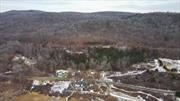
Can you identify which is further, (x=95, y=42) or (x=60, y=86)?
(x=95, y=42)

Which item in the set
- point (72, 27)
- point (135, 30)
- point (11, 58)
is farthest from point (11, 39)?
point (135, 30)

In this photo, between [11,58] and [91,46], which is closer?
[11,58]

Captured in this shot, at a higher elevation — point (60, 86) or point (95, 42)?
point (95, 42)

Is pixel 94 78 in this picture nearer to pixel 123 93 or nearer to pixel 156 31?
pixel 123 93

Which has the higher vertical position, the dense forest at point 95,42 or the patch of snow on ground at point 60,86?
the dense forest at point 95,42

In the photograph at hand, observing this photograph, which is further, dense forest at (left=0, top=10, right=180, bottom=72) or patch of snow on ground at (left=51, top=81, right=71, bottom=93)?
dense forest at (left=0, top=10, right=180, bottom=72)

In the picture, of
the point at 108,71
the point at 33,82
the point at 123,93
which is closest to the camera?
the point at 123,93

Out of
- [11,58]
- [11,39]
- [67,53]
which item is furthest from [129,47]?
[11,39]

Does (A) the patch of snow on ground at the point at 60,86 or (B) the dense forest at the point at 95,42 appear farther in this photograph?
(B) the dense forest at the point at 95,42

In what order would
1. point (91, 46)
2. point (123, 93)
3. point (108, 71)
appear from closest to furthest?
1. point (123, 93)
2. point (108, 71)
3. point (91, 46)

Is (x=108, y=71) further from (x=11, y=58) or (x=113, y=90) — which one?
(x=11, y=58)

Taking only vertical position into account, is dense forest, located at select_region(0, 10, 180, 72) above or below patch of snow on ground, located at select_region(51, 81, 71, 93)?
above
